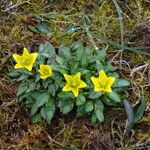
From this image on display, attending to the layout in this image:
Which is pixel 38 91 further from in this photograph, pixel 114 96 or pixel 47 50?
pixel 114 96

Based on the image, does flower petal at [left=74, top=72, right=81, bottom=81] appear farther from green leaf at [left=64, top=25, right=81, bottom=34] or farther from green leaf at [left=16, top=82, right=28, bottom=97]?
green leaf at [left=64, top=25, right=81, bottom=34]

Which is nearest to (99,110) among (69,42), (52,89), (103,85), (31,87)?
(103,85)

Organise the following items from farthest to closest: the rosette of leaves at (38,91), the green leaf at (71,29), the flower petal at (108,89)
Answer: the green leaf at (71,29) → the rosette of leaves at (38,91) → the flower petal at (108,89)

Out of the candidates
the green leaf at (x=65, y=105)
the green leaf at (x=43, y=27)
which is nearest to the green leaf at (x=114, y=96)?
the green leaf at (x=65, y=105)

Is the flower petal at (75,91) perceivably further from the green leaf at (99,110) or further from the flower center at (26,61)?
the flower center at (26,61)

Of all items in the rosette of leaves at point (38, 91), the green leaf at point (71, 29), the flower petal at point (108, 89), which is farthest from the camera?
the green leaf at point (71, 29)

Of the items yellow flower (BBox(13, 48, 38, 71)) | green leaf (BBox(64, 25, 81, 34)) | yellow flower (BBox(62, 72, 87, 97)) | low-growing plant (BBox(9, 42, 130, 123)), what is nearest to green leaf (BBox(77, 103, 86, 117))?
low-growing plant (BBox(9, 42, 130, 123))
